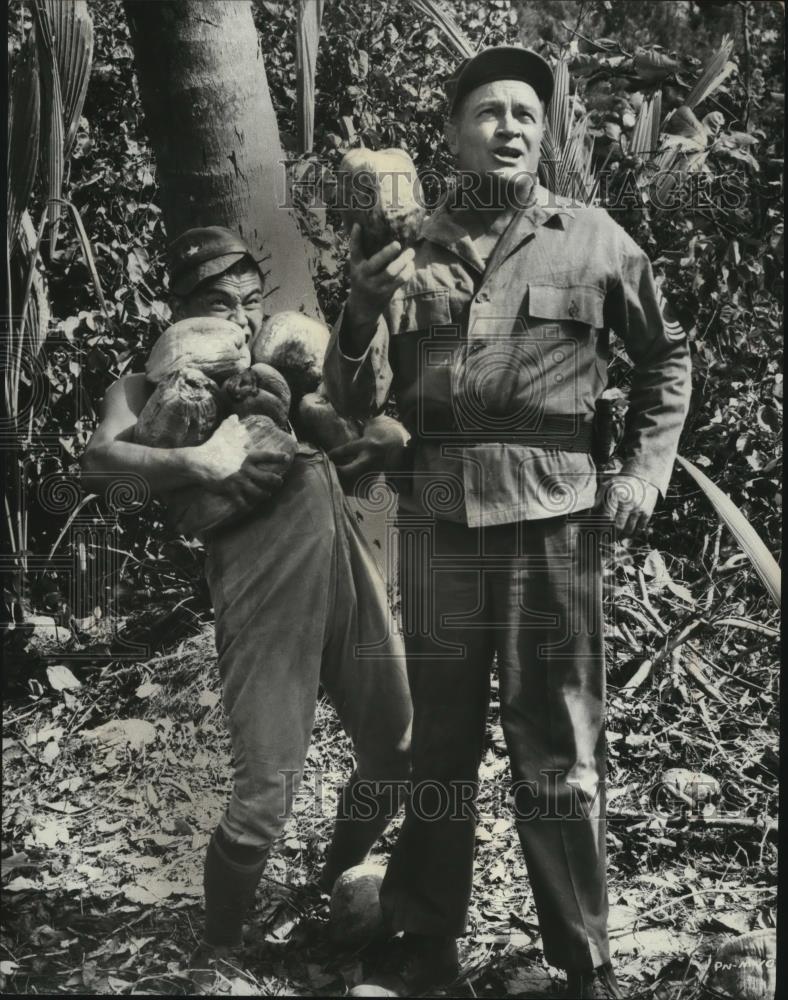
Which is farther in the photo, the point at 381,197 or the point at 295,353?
the point at 295,353

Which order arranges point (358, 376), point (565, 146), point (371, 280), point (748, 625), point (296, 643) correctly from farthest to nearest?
point (748, 625) < point (565, 146) < point (296, 643) < point (358, 376) < point (371, 280)

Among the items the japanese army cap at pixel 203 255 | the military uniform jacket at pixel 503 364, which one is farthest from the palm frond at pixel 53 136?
the military uniform jacket at pixel 503 364

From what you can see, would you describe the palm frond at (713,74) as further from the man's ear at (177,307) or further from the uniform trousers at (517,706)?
the man's ear at (177,307)

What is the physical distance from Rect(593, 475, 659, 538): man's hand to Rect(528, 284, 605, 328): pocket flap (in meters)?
0.49

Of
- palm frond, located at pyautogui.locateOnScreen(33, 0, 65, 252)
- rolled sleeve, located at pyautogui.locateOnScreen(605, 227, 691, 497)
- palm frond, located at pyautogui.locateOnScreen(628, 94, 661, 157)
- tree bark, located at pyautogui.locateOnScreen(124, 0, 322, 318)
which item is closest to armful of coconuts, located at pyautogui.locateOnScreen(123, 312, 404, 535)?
tree bark, located at pyautogui.locateOnScreen(124, 0, 322, 318)

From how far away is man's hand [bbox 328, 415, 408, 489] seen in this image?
4500 millimetres

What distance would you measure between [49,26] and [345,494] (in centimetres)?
174

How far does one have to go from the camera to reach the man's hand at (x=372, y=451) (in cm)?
450

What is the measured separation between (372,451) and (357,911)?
141 centimetres

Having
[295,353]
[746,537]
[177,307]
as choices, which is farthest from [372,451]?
[746,537]

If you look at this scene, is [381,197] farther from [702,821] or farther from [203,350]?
[702,821]

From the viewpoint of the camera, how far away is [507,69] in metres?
4.48

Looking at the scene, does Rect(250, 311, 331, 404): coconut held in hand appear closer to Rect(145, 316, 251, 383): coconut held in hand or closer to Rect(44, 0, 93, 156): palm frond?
Rect(145, 316, 251, 383): coconut held in hand

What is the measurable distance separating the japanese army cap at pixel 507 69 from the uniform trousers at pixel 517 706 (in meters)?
1.31
